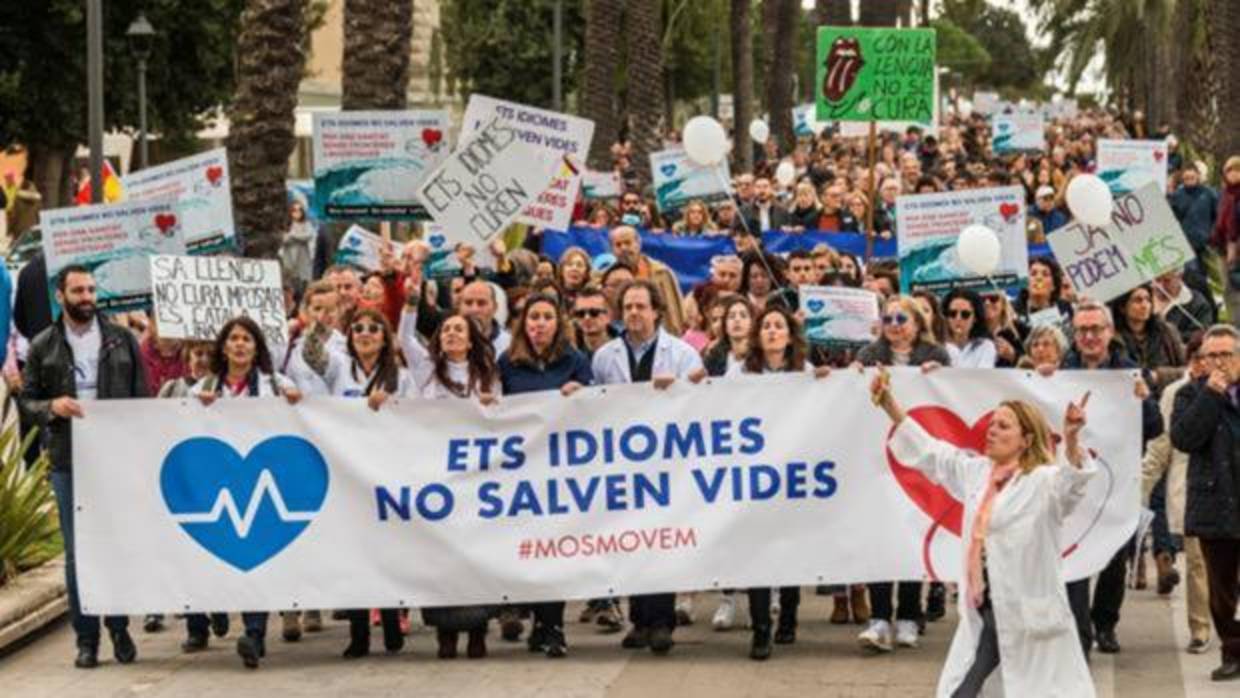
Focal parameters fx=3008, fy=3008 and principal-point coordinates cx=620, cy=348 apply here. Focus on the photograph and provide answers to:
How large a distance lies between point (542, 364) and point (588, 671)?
1474 mm

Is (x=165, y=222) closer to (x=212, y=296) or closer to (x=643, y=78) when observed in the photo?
(x=212, y=296)

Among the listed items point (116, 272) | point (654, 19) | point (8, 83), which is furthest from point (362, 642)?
point (8, 83)

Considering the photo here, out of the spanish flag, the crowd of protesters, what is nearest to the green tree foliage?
the spanish flag

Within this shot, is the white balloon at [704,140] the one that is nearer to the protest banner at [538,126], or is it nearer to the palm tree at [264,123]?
the protest banner at [538,126]

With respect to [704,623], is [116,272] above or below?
above

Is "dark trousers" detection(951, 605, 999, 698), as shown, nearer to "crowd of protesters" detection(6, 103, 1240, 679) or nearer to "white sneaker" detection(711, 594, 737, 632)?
"crowd of protesters" detection(6, 103, 1240, 679)

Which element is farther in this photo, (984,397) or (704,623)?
(704,623)

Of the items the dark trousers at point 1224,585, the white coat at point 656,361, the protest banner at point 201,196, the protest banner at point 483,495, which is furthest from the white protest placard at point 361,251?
the dark trousers at point 1224,585

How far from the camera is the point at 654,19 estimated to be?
127 feet

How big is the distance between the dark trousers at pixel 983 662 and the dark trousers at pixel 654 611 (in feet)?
10.4

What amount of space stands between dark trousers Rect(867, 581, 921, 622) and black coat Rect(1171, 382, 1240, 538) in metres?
1.35

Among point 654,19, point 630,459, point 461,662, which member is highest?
point 654,19

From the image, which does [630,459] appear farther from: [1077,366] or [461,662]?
[1077,366]

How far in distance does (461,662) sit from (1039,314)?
447 centimetres
